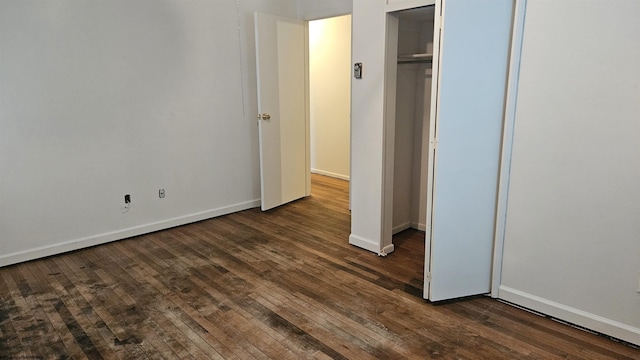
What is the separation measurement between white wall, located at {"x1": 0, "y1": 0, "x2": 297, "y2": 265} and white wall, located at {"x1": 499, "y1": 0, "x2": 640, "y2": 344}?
9.94ft

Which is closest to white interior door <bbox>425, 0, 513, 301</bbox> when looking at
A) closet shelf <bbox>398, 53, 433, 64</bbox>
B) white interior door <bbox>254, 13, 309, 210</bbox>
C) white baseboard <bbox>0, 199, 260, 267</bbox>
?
closet shelf <bbox>398, 53, 433, 64</bbox>

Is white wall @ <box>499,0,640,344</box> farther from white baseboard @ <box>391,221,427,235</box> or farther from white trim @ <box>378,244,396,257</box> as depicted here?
white baseboard @ <box>391,221,427,235</box>

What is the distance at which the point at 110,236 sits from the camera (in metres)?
3.81

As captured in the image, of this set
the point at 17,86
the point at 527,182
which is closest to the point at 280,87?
the point at 17,86

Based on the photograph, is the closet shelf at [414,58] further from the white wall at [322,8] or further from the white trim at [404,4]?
the white wall at [322,8]

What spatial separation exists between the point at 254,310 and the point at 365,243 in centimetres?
127

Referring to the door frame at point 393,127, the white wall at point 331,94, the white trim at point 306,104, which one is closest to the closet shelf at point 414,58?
the door frame at point 393,127

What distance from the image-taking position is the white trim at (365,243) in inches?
137

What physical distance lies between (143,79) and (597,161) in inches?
144

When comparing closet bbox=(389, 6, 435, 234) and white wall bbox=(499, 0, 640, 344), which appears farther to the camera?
closet bbox=(389, 6, 435, 234)

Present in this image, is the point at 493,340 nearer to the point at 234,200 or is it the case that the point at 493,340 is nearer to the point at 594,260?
the point at 594,260

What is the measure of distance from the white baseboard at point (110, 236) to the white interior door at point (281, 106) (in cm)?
46

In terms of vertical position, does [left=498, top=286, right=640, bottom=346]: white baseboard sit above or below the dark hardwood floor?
above

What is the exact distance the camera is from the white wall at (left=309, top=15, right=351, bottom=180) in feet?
19.5
